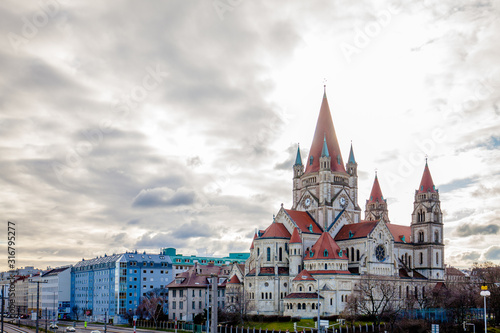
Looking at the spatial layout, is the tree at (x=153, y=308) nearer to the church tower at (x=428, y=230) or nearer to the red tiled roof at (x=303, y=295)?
the red tiled roof at (x=303, y=295)

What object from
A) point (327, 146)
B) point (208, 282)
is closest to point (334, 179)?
point (327, 146)

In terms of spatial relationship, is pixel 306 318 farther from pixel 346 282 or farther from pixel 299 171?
pixel 299 171

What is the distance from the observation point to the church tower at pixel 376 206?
164 m

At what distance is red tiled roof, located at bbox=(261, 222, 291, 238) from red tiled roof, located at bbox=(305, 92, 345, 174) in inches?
731

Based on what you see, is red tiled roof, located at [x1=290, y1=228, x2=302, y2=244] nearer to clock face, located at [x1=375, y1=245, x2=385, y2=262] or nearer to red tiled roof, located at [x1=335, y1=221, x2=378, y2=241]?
red tiled roof, located at [x1=335, y1=221, x2=378, y2=241]

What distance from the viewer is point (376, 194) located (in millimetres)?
166250

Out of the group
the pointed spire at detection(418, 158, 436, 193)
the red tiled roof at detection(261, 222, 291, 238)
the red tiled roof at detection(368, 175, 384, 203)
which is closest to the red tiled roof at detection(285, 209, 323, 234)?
the red tiled roof at detection(261, 222, 291, 238)

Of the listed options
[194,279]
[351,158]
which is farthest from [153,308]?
[351,158]

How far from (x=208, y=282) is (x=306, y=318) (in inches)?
1375

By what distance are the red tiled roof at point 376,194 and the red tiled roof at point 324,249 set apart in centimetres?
5768

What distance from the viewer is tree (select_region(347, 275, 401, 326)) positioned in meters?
94.0

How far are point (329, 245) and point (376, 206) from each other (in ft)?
195

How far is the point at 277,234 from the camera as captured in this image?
116188mm

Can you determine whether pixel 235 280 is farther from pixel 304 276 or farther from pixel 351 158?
pixel 351 158
